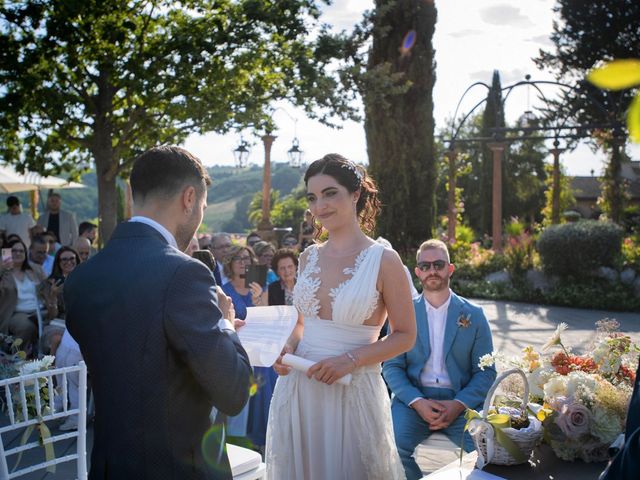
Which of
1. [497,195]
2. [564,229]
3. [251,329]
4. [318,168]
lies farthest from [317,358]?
[497,195]

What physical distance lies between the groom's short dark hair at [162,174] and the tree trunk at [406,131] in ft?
47.7

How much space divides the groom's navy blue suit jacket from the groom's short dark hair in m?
0.18

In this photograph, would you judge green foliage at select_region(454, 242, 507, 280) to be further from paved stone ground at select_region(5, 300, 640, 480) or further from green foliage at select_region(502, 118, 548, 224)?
green foliage at select_region(502, 118, 548, 224)

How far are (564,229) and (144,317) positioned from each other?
Answer: 1378 centimetres


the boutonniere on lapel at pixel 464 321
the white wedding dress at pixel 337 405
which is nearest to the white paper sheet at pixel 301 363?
the white wedding dress at pixel 337 405

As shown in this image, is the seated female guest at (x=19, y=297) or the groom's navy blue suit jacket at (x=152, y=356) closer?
the groom's navy blue suit jacket at (x=152, y=356)

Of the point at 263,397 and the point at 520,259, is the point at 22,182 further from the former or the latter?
the point at 520,259

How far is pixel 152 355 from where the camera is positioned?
1.74 meters

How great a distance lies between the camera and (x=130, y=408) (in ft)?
5.78

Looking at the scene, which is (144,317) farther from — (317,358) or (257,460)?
(257,460)

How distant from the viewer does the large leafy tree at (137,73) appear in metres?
8.48

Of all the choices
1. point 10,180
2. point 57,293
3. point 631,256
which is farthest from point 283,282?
point 631,256

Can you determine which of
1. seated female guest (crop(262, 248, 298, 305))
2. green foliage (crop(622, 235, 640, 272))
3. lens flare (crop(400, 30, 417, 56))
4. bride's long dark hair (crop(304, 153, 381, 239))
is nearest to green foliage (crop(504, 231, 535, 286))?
green foliage (crop(622, 235, 640, 272))

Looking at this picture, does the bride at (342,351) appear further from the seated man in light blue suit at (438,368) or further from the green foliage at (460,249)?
the green foliage at (460,249)
